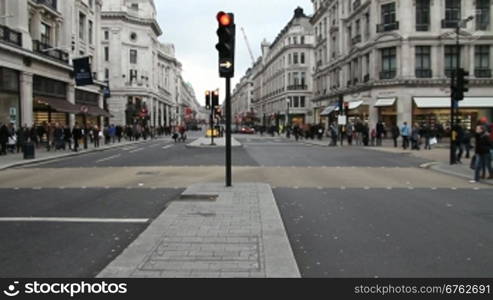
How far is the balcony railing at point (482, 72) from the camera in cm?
4288

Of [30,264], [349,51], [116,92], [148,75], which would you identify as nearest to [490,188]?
[30,264]

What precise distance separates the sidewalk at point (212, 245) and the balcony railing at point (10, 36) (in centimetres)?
2557

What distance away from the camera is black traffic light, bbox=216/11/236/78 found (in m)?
10.3

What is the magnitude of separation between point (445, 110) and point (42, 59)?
34692mm

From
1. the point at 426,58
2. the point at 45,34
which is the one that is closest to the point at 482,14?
the point at 426,58

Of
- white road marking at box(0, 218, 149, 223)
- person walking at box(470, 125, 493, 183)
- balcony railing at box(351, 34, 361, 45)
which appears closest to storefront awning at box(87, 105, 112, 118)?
balcony railing at box(351, 34, 361, 45)

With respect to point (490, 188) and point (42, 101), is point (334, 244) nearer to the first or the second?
point (490, 188)

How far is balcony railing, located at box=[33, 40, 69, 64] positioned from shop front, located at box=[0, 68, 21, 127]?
4.30 meters

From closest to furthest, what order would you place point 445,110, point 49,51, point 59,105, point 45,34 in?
point 59,105, point 49,51, point 45,34, point 445,110

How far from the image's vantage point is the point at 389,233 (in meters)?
7.18

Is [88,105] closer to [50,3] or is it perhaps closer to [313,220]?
[50,3]

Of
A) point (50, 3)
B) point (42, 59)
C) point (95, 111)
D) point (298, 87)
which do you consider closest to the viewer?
point (42, 59)

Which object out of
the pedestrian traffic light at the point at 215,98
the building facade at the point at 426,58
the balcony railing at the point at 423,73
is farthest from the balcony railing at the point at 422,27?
the pedestrian traffic light at the point at 215,98

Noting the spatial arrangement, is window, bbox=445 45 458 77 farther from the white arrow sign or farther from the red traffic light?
the red traffic light
